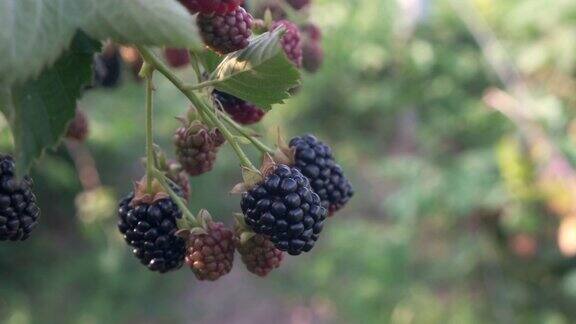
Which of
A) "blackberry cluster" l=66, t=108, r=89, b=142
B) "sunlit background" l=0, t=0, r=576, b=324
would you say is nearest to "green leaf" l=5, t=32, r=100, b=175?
"blackberry cluster" l=66, t=108, r=89, b=142

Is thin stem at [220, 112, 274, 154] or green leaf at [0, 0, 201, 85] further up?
green leaf at [0, 0, 201, 85]

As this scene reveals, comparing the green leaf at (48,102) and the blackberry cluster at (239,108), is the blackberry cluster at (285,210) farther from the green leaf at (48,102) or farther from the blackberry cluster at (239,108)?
the green leaf at (48,102)

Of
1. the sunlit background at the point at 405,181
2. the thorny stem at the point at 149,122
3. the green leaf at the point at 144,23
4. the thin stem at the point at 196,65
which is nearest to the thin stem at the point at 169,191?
the thorny stem at the point at 149,122

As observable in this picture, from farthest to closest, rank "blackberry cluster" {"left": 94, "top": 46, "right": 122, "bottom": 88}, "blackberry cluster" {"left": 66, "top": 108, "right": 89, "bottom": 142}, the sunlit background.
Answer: the sunlit background → "blackberry cluster" {"left": 94, "top": 46, "right": 122, "bottom": 88} → "blackberry cluster" {"left": 66, "top": 108, "right": 89, "bottom": 142}

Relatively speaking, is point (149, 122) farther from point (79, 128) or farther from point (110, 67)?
point (110, 67)

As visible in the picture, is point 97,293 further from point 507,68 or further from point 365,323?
point 507,68

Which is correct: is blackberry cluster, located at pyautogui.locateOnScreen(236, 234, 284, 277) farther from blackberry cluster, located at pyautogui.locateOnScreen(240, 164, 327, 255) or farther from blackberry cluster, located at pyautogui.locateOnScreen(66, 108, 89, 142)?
blackberry cluster, located at pyautogui.locateOnScreen(66, 108, 89, 142)
